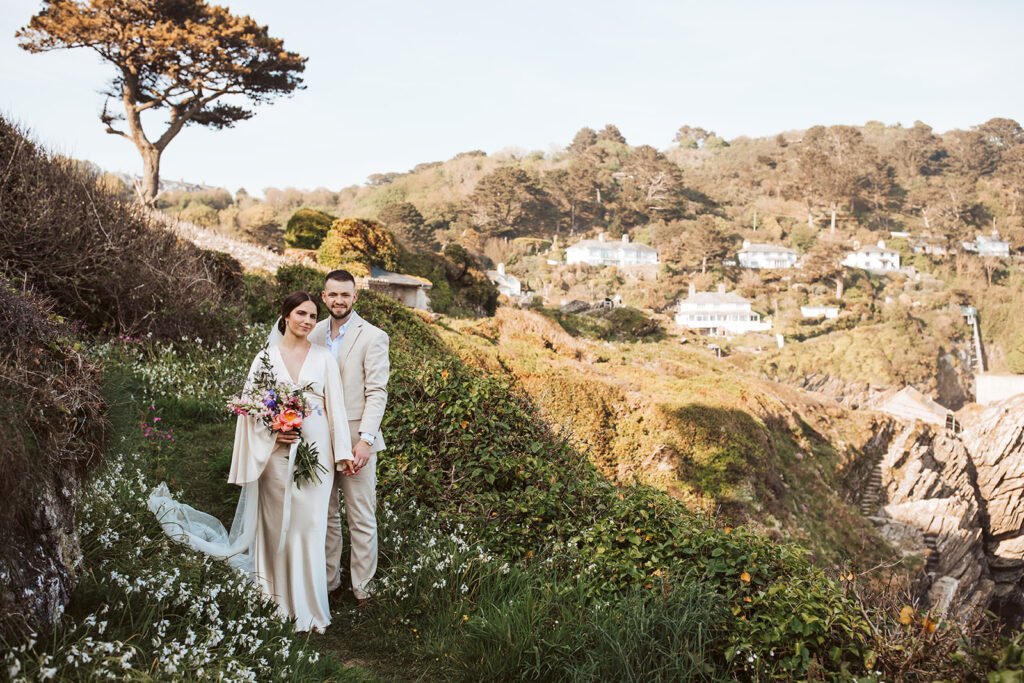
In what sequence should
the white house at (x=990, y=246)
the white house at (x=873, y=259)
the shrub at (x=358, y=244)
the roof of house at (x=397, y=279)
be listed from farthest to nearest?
the white house at (x=990, y=246), the white house at (x=873, y=259), the shrub at (x=358, y=244), the roof of house at (x=397, y=279)

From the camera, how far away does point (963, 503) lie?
20578 mm

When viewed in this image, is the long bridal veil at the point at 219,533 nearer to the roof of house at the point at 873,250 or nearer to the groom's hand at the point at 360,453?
the groom's hand at the point at 360,453

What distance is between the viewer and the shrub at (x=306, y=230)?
2423cm

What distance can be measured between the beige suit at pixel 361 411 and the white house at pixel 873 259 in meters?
82.7

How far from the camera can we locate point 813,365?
169 feet

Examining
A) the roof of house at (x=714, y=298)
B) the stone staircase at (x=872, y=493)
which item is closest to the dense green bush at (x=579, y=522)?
the stone staircase at (x=872, y=493)

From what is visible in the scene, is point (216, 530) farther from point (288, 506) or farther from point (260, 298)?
point (260, 298)

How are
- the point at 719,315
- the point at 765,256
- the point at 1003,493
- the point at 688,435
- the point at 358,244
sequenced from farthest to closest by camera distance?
the point at 765,256, the point at 719,315, the point at 1003,493, the point at 358,244, the point at 688,435

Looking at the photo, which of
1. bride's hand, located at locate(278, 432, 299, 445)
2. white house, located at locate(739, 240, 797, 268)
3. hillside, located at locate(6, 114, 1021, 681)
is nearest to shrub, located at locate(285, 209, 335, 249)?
hillside, located at locate(6, 114, 1021, 681)

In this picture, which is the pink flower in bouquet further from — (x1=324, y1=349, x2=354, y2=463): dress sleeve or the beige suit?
the beige suit

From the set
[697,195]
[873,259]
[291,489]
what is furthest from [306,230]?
[697,195]

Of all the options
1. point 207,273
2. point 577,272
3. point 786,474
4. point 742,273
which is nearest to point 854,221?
point 742,273

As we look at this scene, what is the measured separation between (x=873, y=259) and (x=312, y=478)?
85.4 m

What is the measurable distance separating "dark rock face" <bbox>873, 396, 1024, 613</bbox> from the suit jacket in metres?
15.9
